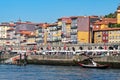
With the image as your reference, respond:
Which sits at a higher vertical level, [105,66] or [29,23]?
[29,23]

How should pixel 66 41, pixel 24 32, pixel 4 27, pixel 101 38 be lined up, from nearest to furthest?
pixel 101 38
pixel 66 41
pixel 24 32
pixel 4 27

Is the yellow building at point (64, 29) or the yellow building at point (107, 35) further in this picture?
the yellow building at point (64, 29)

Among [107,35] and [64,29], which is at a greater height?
[64,29]

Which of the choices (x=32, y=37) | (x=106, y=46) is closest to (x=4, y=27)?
(x=32, y=37)

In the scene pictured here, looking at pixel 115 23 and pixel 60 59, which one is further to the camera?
pixel 115 23

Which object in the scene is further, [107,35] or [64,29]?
[64,29]

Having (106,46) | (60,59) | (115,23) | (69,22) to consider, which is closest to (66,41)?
(69,22)

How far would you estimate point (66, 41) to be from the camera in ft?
381

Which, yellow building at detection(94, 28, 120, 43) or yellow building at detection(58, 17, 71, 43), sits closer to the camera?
yellow building at detection(94, 28, 120, 43)

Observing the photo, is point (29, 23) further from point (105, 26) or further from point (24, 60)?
point (24, 60)

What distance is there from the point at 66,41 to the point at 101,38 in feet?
46.3

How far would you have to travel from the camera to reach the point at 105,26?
106625mm

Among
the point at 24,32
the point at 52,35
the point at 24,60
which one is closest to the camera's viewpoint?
the point at 24,60

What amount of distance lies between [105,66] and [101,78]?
15.8 meters
